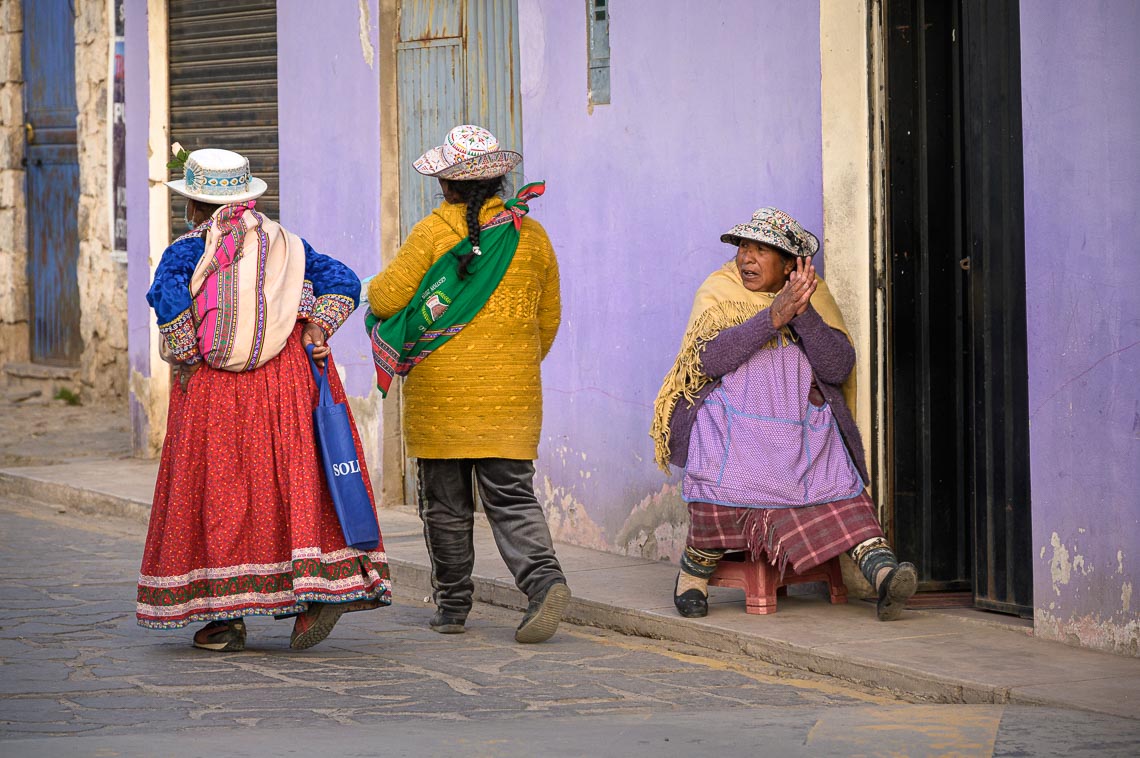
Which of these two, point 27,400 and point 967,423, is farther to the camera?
point 27,400

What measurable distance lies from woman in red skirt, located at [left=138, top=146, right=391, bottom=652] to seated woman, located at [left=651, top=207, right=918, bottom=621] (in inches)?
51.0

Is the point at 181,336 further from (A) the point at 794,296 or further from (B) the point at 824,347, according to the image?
(B) the point at 824,347

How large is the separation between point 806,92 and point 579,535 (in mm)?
2581

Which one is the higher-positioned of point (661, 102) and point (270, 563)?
point (661, 102)

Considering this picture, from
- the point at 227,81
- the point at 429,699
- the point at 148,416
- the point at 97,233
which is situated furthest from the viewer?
the point at 97,233

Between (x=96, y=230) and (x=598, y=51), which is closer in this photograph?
(x=598, y=51)

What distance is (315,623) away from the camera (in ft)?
20.6

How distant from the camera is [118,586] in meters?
7.86

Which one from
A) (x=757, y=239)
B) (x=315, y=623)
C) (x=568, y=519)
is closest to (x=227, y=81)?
(x=568, y=519)

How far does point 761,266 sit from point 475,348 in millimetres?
1139

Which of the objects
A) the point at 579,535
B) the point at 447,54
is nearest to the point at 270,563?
the point at 579,535

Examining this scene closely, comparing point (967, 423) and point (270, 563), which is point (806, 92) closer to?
point (967, 423)

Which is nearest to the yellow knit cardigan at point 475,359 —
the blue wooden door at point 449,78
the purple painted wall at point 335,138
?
the blue wooden door at point 449,78

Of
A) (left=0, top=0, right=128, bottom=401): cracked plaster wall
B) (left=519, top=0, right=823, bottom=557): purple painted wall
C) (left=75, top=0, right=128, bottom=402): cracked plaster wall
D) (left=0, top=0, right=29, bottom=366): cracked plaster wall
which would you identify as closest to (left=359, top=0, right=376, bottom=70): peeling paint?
(left=519, top=0, right=823, bottom=557): purple painted wall
